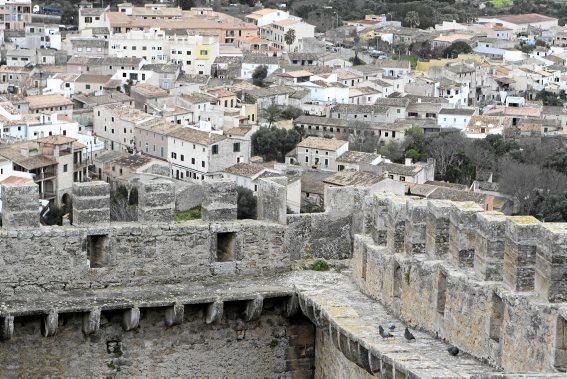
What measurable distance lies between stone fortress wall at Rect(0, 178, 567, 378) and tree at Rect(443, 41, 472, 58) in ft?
323

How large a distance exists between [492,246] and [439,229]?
990 mm

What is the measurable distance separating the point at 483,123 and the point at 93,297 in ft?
231

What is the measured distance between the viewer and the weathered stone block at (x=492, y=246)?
1038 centimetres

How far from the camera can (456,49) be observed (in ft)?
365

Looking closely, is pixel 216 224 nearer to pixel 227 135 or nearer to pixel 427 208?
pixel 427 208

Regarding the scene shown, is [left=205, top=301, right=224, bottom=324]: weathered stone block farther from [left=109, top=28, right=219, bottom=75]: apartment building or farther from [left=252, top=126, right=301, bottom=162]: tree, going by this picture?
[left=109, top=28, right=219, bottom=75]: apartment building

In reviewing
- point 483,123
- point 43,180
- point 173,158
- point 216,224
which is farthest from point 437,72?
point 216,224

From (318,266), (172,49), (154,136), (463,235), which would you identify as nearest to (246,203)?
(154,136)

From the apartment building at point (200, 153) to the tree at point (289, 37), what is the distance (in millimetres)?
41671

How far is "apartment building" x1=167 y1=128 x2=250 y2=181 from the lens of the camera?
7006cm

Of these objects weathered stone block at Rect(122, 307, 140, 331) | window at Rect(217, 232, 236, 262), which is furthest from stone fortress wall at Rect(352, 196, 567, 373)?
weathered stone block at Rect(122, 307, 140, 331)

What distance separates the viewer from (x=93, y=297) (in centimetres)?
1238

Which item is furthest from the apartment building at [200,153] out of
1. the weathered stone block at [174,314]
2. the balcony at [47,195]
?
the weathered stone block at [174,314]

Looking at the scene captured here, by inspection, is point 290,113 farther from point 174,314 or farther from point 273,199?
point 174,314
